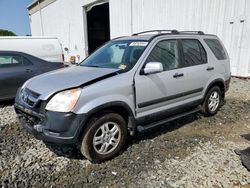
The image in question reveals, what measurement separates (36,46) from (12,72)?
2.49 meters

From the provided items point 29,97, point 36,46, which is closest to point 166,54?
point 29,97

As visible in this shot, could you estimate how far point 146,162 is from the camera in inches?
132

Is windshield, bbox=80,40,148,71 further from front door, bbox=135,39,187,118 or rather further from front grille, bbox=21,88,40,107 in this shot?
front grille, bbox=21,88,40,107

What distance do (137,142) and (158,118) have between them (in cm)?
54

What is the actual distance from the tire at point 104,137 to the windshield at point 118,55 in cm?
81

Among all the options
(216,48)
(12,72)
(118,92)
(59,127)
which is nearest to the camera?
(59,127)

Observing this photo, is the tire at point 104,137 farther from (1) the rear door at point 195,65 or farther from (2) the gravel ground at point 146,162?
(1) the rear door at point 195,65

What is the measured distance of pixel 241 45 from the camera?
8.34 m

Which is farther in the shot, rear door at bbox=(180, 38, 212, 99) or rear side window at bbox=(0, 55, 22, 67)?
rear side window at bbox=(0, 55, 22, 67)

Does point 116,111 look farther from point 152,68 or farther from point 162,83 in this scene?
point 162,83

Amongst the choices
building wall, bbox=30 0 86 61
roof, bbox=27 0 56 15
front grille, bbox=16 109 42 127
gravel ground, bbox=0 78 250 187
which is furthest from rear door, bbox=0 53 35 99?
roof, bbox=27 0 56 15

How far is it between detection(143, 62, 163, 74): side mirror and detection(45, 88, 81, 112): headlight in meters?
1.10

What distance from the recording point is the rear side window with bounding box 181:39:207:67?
433 cm

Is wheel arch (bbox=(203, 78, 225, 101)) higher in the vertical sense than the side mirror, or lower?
lower
